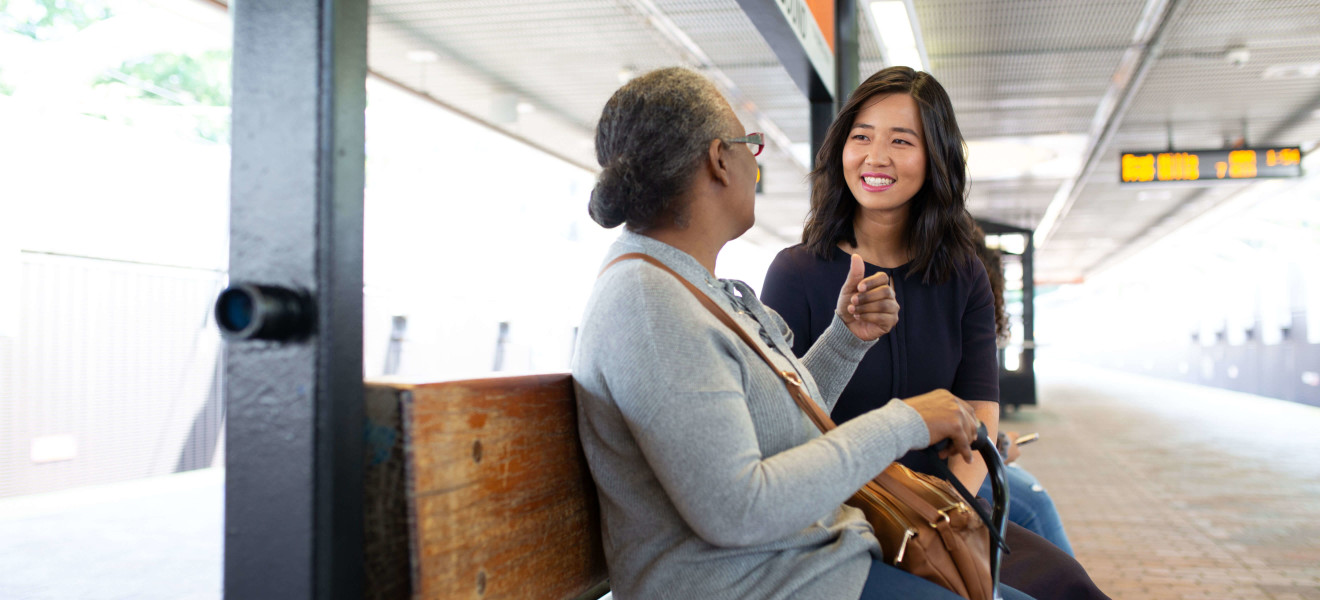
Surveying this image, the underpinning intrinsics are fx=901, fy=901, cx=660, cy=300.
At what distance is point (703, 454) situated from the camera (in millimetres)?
1100

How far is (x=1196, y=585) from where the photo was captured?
12.6 ft

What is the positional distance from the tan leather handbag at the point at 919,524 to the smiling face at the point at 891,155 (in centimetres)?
83

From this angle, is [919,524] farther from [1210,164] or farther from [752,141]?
[1210,164]

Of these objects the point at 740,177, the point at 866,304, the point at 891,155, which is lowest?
the point at 866,304

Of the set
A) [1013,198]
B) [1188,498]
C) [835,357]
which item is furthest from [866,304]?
[1013,198]

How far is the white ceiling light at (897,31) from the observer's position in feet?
20.1

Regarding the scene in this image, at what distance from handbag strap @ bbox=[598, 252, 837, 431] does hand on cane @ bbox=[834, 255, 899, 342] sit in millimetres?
475

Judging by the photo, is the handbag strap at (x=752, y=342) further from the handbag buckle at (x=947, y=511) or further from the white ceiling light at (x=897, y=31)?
the white ceiling light at (x=897, y=31)

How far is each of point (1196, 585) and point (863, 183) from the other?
2.93 meters

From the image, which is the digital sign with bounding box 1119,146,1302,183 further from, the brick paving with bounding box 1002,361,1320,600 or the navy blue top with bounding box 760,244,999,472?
the navy blue top with bounding box 760,244,999,472

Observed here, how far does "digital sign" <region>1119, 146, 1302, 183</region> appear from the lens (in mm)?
9094

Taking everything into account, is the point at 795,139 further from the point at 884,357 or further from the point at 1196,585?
the point at 884,357

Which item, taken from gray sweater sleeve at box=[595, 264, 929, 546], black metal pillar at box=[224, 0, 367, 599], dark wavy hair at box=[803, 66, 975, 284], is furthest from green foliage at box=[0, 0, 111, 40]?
gray sweater sleeve at box=[595, 264, 929, 546]

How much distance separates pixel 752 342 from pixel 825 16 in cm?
346
